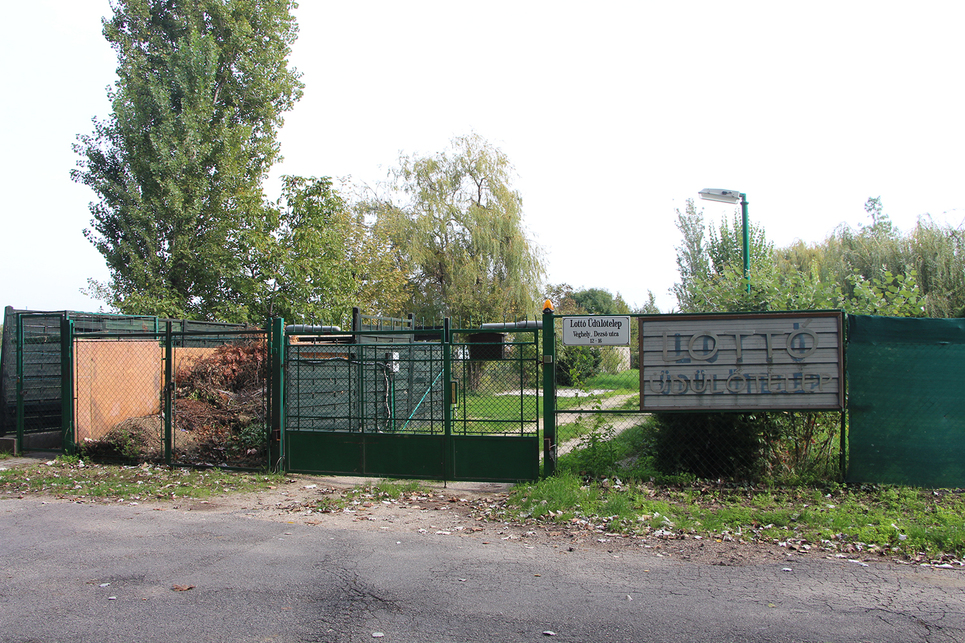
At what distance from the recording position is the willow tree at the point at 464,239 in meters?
27.8

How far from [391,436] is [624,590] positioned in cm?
461

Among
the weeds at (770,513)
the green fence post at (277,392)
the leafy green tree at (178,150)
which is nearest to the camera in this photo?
the weeds at (770,513)

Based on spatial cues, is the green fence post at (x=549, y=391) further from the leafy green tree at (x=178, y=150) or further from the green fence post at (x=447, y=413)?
the leafy green tree at (x=178, y=150)

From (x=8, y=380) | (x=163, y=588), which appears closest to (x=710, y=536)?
(x=163, y=588)

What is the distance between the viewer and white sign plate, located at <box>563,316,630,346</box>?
8.01 metres

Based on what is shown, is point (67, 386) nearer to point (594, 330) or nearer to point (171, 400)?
point (171, 400)

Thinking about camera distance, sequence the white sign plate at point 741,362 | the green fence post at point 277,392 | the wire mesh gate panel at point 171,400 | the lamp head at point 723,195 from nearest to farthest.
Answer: the white sign plate at point 741,362, the green fence post at point 277,392, the wire mesh gate panel at point 171,400, the lamp head at point 723,195

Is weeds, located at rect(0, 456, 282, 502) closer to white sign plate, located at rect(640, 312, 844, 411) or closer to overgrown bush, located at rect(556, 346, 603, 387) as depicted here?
overgrown bush, located at rect(556, 346, 603, 387)

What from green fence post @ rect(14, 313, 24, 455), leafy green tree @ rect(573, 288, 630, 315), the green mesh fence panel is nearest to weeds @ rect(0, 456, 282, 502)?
green fence post @ rect(14, 313, 24, 455)

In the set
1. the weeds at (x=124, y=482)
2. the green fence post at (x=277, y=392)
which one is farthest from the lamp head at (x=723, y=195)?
the weeds at (x=124, y=482)

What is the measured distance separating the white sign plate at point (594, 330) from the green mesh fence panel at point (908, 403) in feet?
9.51

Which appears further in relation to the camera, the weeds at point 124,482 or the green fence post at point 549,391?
the weeds at point 124,482

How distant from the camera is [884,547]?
581 centimetres

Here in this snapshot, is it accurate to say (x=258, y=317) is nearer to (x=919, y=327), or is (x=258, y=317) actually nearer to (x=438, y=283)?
(x=438, y=283)
